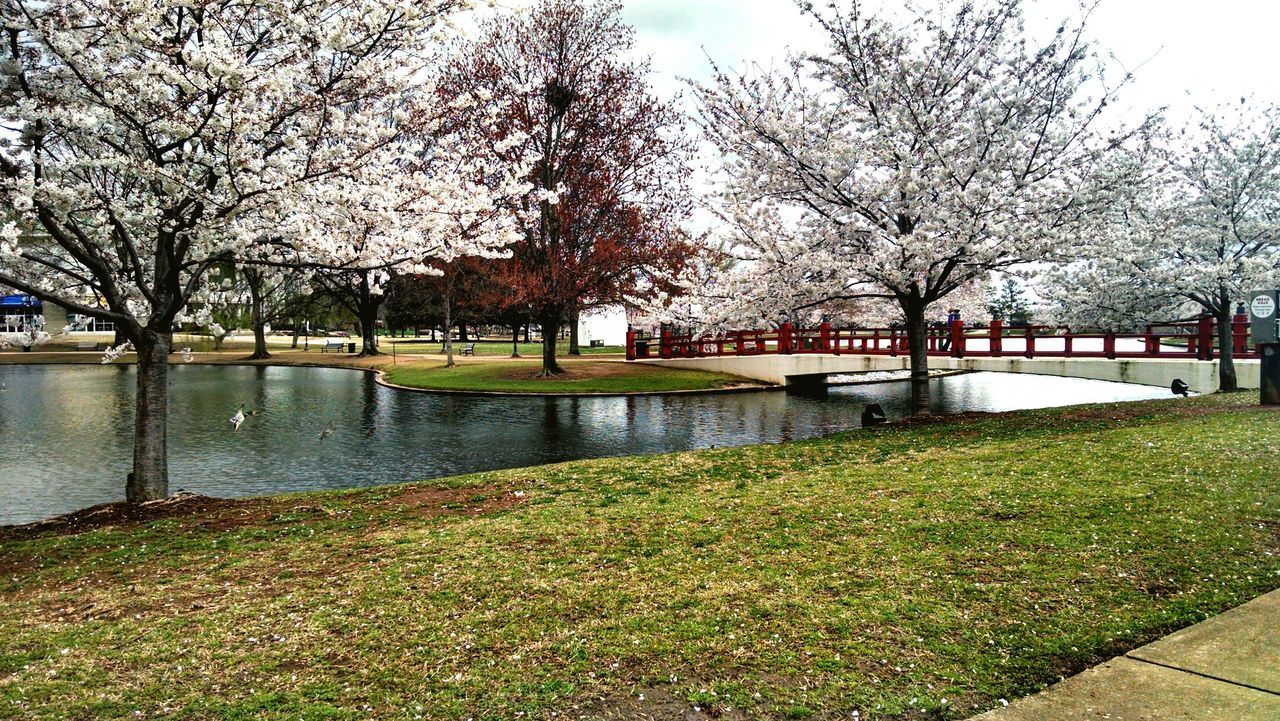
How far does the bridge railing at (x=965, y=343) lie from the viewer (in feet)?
79.4

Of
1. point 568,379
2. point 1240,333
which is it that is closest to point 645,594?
point 1240,333

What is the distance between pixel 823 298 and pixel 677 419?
7.50 meters

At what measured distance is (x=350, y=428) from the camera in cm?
2092

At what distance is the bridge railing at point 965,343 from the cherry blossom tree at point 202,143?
505 inches

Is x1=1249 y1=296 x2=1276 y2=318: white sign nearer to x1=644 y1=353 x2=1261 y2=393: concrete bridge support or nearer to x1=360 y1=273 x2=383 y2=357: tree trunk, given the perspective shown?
x1=644 y1=353 x2=1261 y2=393: concrete bridge support

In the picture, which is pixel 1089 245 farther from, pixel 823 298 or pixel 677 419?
pixel 677 419

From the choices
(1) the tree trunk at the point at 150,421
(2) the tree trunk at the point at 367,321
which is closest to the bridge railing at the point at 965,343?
(1) the tree trunk at the point at 150,421

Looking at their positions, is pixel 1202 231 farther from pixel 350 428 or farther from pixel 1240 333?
pixel 350 428

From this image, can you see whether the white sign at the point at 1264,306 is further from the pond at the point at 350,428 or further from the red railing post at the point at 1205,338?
the red railing post at the point at 1205,338

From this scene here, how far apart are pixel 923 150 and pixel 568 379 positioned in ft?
67.7

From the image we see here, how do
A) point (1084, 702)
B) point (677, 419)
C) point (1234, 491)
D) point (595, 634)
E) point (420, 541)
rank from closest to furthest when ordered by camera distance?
point (1084, 702) < point (595, 634) < point (420, 541) < point (1234, 491) < point (677, 419)

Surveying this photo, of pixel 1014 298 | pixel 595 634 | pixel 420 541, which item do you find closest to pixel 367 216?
pixel 420 541

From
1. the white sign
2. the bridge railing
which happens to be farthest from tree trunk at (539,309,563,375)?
the white sign

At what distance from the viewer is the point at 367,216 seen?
962cm
